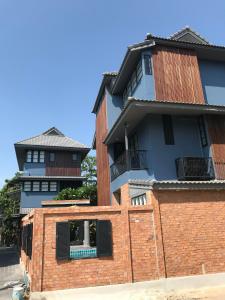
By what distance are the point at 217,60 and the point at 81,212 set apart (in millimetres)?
12894

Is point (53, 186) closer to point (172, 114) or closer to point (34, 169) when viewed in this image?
point (34, 169)

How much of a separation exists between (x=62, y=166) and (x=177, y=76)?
1815 centimetres

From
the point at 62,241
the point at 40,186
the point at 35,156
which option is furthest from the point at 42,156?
the point at 62,241

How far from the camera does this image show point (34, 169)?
27812 mm

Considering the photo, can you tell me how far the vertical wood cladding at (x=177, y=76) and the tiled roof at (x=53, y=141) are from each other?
17052 mm

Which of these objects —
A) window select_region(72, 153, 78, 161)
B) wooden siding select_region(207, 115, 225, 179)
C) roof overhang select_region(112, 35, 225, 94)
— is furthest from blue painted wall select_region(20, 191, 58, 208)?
wooden siding select_region(207, 115, 225, 179)

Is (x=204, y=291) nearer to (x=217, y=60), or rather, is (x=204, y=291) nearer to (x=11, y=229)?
(x=217, y=60)

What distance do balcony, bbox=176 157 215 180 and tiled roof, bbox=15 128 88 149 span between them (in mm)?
18350

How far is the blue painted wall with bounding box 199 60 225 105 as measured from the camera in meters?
15.4

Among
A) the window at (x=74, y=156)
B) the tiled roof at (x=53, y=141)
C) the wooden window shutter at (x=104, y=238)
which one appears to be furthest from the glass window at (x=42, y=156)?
the wooden window shutter at (x=104, y=238)

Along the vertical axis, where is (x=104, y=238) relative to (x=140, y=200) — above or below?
below

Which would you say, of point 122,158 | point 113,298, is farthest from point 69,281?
point 122,158

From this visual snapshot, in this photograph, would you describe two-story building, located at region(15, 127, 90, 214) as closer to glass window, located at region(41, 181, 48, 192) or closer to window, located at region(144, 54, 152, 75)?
glass window, located at region(41, 181, 48, 192)

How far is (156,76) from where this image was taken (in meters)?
14.0
